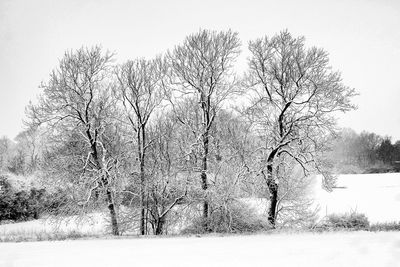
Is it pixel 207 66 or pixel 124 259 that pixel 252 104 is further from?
pixel 124 259

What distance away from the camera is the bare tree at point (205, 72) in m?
18.7

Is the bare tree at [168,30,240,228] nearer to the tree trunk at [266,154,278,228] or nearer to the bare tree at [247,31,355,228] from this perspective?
the bare tree at [247,31,355,228]

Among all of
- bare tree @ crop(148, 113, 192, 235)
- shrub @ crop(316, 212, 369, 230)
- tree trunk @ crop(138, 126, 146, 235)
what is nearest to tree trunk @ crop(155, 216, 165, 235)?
bare tree @ crop(148, 113, 192, 235)

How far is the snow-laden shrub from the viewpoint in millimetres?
16934

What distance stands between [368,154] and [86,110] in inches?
4186

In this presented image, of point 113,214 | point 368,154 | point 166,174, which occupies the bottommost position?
point 113,214

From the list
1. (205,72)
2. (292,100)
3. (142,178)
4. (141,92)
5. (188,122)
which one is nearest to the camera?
(292,100)

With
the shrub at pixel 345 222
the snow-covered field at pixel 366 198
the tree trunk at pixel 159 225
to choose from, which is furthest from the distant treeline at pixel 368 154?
the tree trunk at pixel 159 225

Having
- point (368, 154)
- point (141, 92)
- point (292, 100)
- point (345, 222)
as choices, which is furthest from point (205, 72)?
point (368, 154)

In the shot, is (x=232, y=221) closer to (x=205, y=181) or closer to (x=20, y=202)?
(x=205, y=181)

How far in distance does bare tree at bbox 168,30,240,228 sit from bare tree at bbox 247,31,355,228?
1377 mm

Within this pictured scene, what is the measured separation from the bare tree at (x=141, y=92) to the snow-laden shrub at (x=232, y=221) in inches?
155

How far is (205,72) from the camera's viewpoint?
19.0 m

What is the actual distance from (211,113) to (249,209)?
19.4ft
